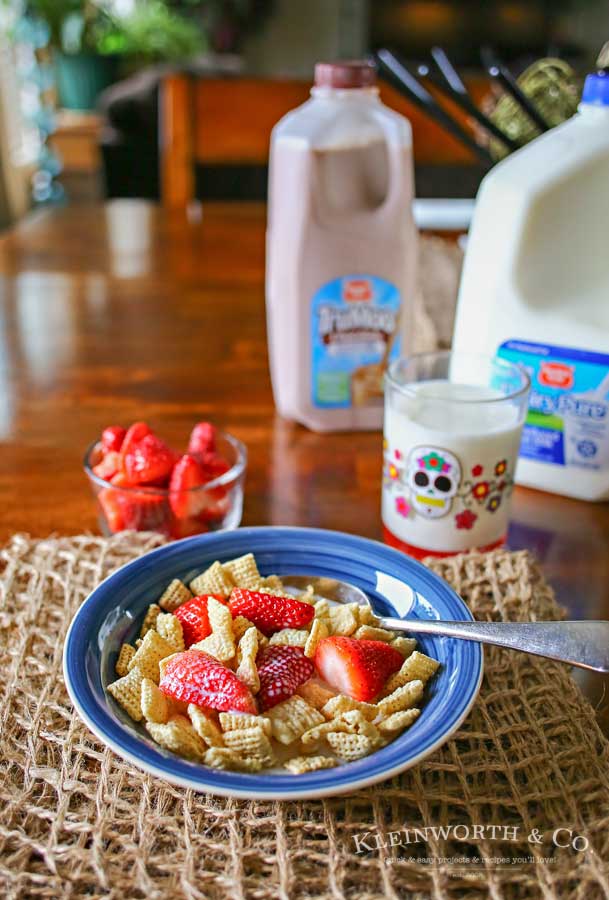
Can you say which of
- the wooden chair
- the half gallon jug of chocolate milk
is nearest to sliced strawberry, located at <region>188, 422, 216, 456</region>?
the half gallon jug of chocolate milk

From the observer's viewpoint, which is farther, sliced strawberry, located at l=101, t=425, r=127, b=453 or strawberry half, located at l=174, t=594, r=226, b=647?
sliced strawberry, located at l=101, t=425, r=127, b=453

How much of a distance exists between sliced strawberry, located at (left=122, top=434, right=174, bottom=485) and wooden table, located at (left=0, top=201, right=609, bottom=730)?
7 centimetres

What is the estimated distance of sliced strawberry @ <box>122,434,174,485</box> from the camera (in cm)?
69

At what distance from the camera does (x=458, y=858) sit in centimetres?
43

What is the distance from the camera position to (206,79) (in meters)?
1.73

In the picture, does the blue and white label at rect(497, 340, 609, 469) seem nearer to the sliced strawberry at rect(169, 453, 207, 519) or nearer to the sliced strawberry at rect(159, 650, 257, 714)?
the sliced strawberry at rect(169, 453, 207, 519)

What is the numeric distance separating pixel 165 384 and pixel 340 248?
279 mm

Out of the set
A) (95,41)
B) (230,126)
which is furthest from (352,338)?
(95,41)

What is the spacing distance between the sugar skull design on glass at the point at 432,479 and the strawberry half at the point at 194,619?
19 centimetres

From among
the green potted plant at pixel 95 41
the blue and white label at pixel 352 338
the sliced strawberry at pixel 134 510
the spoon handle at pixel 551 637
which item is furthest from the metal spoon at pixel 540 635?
the green potted plant at pixel 95 41

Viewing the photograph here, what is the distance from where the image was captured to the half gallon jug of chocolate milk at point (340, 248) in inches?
30.8

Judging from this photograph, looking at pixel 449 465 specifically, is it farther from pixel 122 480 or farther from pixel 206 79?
pixel 206 79

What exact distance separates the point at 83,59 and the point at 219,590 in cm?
435

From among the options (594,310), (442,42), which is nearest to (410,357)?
(594,310)
